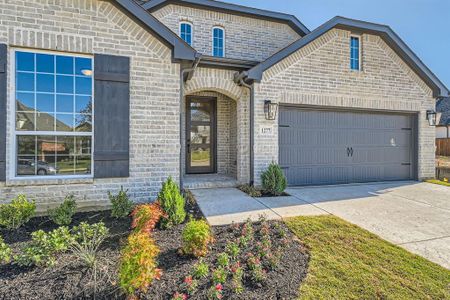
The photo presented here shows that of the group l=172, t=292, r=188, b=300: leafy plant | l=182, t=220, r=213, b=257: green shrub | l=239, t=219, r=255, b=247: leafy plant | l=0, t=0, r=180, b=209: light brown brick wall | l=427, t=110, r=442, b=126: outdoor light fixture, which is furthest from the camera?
l=427, t=110, r=442, b=126: outdoor light fixture

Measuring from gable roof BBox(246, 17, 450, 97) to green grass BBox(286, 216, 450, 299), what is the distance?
15.3 ft

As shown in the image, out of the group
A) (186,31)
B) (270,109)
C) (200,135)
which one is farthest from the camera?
(186,31)

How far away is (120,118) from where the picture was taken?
5.23 meters

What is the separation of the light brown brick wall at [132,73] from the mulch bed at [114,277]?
4.73 ft

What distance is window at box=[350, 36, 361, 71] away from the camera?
8.20 m

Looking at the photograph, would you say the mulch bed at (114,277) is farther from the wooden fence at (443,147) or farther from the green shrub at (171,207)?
the wooden fence at (443,147)

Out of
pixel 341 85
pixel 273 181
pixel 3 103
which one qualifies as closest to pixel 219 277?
pixel 273 181

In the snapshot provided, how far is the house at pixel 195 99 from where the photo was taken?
15.9 ft

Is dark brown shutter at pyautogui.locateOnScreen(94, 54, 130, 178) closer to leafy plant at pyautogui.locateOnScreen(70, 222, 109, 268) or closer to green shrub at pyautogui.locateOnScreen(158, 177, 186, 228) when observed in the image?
green shrub at pyautogui.locateOnScreen(158, 177, 186, 228)

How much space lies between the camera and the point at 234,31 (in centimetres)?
989

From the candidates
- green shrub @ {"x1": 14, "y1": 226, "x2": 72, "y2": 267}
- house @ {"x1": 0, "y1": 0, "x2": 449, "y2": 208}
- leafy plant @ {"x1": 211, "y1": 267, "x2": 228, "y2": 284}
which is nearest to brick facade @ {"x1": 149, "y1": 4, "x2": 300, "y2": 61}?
house @ {"x1": 0, "y1": 0, "x2": 449, "y2": 208}

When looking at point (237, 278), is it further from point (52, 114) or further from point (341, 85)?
point (341, 85)

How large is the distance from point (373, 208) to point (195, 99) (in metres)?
6.44

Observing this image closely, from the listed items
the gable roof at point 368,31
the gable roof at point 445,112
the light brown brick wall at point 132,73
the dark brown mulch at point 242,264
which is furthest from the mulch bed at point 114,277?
the gable roof at point 445,112
